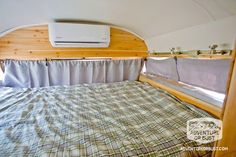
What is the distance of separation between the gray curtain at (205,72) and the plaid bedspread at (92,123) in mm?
349

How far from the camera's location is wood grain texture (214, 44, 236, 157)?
0.64m

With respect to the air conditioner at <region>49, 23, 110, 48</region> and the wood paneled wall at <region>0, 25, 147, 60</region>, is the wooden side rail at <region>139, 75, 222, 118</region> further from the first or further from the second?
the air conditioner at <region>49, 23, 110, 48</region>

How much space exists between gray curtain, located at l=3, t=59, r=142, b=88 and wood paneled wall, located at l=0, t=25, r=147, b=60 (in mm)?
139

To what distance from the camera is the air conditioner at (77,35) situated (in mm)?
2110

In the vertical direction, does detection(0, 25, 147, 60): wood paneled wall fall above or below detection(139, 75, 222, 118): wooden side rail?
above

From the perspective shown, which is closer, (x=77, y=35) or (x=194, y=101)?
(x=194, y=101)

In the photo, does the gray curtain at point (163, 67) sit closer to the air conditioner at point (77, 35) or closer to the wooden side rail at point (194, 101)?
the wooden side rail at point (194, 101)

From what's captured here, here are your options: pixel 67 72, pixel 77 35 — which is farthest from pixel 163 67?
pixel 67 72

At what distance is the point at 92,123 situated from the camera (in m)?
1.19

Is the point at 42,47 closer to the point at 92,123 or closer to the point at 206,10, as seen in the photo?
the point at 92,123

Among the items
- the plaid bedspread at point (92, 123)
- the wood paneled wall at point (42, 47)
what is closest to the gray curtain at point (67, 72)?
the wood paneled wall at point (42, 47)

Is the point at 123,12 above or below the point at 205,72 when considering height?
above

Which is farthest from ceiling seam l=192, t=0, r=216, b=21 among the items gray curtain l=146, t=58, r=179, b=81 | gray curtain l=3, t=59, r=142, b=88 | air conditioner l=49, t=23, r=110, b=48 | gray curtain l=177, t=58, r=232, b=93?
gray curtain l=3, t=59, r=142, b=88

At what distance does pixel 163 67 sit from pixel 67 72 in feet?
5.52
